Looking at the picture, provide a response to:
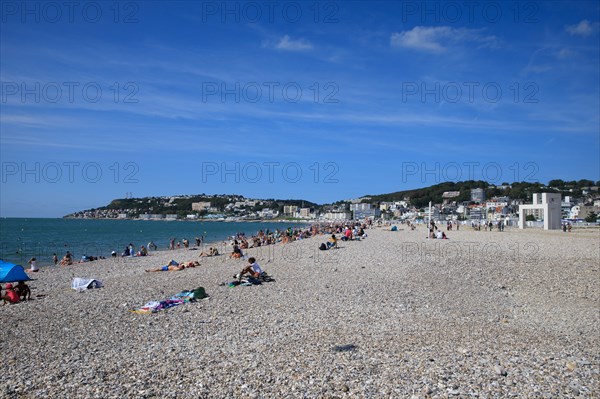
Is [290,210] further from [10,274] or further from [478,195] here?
[10,274]

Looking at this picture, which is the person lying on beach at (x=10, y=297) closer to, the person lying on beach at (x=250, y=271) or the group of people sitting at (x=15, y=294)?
the group of people sitting at (x=15, y=294)

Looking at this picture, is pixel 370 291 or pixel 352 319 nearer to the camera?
pixel 352 319

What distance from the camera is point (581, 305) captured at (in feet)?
38.2

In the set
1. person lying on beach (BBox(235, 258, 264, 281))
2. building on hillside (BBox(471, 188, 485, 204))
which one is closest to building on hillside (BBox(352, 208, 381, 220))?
building on hillside (BBox(471, 188, 485, 204))

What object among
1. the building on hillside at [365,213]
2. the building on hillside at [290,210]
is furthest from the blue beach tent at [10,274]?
the building on hillside at [290,210]

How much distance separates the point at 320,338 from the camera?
7.99m

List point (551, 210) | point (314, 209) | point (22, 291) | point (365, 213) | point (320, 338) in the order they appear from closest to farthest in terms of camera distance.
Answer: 1. point (320, 338)
2. point (22, 291)
3. point (551, 210)
4. point (365, 213)
5. point (314, 209)

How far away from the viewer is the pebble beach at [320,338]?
5898 millimetres

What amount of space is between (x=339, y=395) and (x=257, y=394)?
103 cm

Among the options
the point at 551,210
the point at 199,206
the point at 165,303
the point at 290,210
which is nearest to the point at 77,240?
the point at 165,303

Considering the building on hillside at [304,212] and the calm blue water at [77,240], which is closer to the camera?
the calm blue water at [77,240]

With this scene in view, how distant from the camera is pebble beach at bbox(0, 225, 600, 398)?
232 inches

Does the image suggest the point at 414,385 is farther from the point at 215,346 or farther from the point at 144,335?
the point at 144,335

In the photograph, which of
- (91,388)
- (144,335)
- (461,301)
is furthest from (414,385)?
(461,301)
